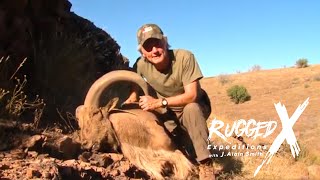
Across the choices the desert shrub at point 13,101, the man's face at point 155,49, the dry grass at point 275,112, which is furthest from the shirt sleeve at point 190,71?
the desert shrub at point 13,101

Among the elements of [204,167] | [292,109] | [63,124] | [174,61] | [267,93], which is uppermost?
[267,93]

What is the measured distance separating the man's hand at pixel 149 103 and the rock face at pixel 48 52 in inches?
48.8

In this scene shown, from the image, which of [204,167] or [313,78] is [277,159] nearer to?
[204,167]

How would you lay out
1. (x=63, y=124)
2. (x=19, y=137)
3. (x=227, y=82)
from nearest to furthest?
(x=19, y=137) < (x=63, y=124) < (x=227, y=82)

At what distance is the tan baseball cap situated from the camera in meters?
5.08

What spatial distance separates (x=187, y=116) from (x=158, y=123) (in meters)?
0.34

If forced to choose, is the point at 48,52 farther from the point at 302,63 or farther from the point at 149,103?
the point at 302,63

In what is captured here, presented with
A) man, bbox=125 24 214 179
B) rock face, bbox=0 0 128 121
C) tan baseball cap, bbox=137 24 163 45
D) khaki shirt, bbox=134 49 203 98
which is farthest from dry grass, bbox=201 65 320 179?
rock face, bbox=0 0 128 121

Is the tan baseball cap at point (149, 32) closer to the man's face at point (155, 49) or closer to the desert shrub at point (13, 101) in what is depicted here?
the man's face at point (155, 49)

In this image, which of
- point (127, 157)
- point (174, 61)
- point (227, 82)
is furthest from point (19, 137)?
point (227, 82)

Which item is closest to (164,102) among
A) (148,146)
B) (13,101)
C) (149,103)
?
(149,103)

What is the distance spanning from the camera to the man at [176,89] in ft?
16.4

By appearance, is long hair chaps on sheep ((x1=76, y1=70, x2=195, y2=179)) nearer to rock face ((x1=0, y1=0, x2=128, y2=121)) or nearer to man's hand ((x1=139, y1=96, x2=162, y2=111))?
man's hand ((x1=139, y1=96, x2=162, y2=111))

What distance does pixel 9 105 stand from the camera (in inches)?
185
